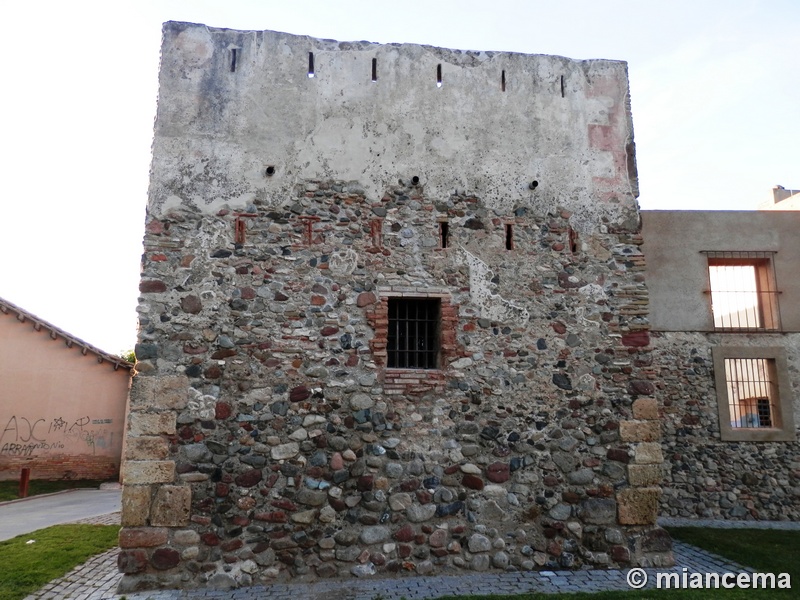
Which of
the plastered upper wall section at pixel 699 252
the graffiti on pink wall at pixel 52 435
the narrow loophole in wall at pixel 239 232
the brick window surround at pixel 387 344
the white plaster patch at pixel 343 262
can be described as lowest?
the graffiti on pink wall at pixel 52 435

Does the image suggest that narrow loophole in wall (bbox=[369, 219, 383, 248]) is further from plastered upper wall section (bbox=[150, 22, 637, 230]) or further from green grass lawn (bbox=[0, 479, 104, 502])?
green grass lawn (bbox=[0, 479, 104, 502])

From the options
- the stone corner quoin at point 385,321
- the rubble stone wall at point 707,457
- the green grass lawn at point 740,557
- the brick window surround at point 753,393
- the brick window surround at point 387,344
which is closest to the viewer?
the green grass lawn at point 740,557

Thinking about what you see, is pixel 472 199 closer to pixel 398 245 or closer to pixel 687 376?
pixel 398 245

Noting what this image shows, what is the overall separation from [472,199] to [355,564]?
13.5 ft

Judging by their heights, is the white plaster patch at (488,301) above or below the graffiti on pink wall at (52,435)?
above

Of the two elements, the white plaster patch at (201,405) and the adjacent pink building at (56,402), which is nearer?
the white plaster patch at (201,405)

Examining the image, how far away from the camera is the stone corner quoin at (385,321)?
18.1 feet

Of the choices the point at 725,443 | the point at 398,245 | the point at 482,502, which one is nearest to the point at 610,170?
the point at 398,245

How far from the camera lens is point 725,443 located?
→ 948 centimetres

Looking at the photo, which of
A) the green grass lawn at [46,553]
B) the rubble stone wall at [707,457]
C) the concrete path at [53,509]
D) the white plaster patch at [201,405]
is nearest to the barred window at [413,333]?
the white plaster patch at [201,405]

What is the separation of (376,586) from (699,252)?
8285 millimetres

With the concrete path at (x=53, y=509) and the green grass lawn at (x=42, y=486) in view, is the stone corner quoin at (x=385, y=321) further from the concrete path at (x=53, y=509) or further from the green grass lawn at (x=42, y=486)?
the green grass lawn at (x=42, y=486)

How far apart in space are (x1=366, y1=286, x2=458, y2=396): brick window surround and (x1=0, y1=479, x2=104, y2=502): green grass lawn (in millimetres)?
10289

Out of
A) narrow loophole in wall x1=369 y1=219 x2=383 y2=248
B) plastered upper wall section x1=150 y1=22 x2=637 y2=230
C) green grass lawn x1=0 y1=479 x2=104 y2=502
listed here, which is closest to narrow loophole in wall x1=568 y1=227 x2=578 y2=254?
plastered upper wall section x1=150 y1=22 x2=637 y2=230
